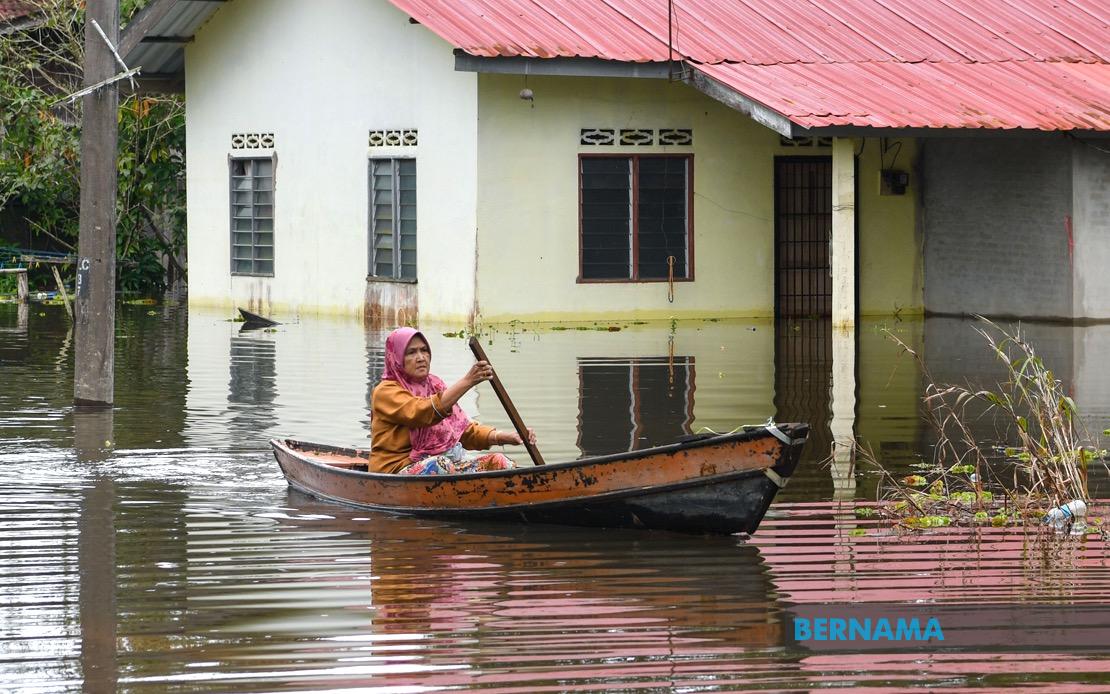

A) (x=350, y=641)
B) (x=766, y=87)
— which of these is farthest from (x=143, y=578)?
(x=766, y=87)

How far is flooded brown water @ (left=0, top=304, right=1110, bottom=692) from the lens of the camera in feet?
22.7

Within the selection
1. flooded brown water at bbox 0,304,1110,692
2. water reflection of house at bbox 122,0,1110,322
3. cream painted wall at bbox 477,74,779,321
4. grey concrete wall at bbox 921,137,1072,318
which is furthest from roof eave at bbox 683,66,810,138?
flooded brown water at bbox 0,304,1110,692

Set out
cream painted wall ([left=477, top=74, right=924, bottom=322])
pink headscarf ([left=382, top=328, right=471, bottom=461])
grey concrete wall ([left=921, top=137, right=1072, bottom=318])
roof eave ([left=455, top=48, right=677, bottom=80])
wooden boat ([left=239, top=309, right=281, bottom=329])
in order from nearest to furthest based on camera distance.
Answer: pink headscarf ([left=382, top=328, right=471, bottom=461]) < roof eave ([left=455, top=48, right=677, bottom=80]) < cream painted wall ([left=477, top=74, right=924, bottom=322]) < grey concrete wall ([left=921, top=137, right=1072, bottom=318]) < wooden boat ([left=239, top=309, right=281, bottom=329])

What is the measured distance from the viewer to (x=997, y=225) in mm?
25062

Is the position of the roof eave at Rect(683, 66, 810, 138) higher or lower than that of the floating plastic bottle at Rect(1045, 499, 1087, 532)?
higher

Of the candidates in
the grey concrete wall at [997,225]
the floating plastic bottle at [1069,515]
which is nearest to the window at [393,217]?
the grey concrete wall at [997,225]

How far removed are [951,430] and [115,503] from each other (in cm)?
670

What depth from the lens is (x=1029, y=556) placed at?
9.05m

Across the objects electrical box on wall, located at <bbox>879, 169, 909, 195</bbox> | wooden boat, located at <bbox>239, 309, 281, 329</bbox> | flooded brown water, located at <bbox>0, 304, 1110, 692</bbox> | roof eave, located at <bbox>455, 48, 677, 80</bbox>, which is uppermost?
roof eave, located at <bbox>455, 48, 677, 80</bbox>

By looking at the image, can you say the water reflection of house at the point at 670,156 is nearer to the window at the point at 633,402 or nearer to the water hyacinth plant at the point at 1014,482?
the window at the point at 633,402

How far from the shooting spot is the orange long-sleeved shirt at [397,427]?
10695mm

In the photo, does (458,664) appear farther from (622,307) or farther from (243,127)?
(243,127)

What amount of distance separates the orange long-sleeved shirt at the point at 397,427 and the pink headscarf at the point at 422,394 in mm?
51

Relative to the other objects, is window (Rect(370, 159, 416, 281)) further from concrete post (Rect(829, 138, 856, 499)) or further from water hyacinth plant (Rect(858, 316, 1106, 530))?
water hyacinth plant (Rect(858, 316, 1106, 530))
